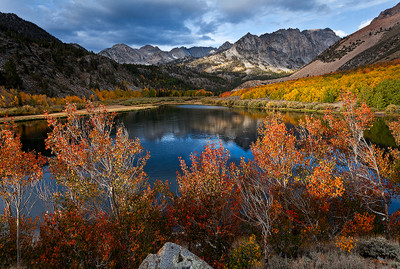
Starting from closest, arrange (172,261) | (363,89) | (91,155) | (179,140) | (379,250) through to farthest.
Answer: (172,261)
(379,250)
(91,155)
(179,140)
(363,89)

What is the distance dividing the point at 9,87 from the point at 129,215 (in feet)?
590

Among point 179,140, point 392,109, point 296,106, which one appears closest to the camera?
point 179,140

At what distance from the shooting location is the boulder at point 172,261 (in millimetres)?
9977

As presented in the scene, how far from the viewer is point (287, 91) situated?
15388cm

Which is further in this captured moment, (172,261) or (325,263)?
(325,263)

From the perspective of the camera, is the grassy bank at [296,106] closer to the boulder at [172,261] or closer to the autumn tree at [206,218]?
the autumn tree at [206,218]

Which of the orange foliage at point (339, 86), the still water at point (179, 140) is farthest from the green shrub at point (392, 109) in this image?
the orange foliage at point (339, 86)

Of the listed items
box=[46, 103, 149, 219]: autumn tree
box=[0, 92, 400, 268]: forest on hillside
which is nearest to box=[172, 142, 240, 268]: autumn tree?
box=[0, 92, 400, 268]: forest on hillside

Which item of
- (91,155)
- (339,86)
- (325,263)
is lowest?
(325,263)

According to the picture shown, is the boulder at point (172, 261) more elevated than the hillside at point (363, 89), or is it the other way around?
the hillside at point (363, 89)

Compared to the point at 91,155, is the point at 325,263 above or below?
below

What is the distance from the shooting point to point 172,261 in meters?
10.1

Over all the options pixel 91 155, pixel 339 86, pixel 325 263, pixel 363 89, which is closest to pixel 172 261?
pixel 325 263

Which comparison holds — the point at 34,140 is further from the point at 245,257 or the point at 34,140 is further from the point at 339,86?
the point at 339,86
